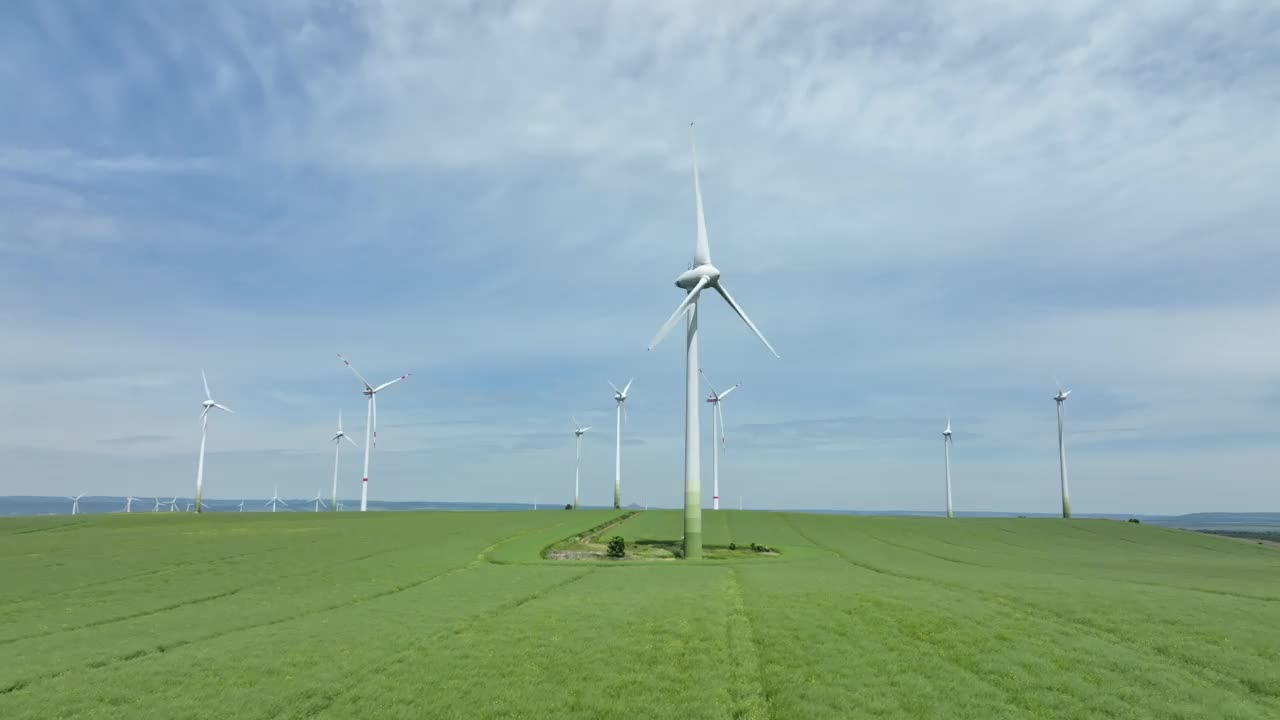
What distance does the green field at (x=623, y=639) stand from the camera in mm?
19844

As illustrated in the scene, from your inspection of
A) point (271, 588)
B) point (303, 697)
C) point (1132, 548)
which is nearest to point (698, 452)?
point (271, 588)

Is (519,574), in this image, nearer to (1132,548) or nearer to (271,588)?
(271,588)

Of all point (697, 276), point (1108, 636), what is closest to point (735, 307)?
point (697, 276)

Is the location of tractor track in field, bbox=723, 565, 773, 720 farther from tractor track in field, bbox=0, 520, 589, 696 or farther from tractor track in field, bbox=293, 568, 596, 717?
tractor track in field, bbox=0, 520, 589, 696

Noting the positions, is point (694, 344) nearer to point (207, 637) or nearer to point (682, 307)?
point (682, 307)

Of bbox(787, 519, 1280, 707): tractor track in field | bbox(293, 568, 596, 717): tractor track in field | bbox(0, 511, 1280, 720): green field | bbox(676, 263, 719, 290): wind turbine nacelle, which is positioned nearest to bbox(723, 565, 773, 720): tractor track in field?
bbox(0, 511, 1280, 720): green field

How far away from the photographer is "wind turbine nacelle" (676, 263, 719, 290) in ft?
214

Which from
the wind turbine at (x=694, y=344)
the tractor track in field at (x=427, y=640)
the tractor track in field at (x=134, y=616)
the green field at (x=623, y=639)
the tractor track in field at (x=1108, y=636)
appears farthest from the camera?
the wind turbine at (x=694, y=344)

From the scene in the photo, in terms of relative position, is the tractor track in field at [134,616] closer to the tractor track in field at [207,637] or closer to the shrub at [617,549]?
the tractor track in field at [207,637]

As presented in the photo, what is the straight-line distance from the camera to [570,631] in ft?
90.2

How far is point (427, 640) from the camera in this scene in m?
26.0

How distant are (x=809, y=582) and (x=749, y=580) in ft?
11.9

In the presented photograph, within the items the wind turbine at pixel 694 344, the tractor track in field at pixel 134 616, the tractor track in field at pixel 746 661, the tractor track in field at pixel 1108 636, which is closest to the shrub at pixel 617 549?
the wind turbine at pixel 694 344

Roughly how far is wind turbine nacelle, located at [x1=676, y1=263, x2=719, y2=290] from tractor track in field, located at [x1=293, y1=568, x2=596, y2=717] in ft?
107
